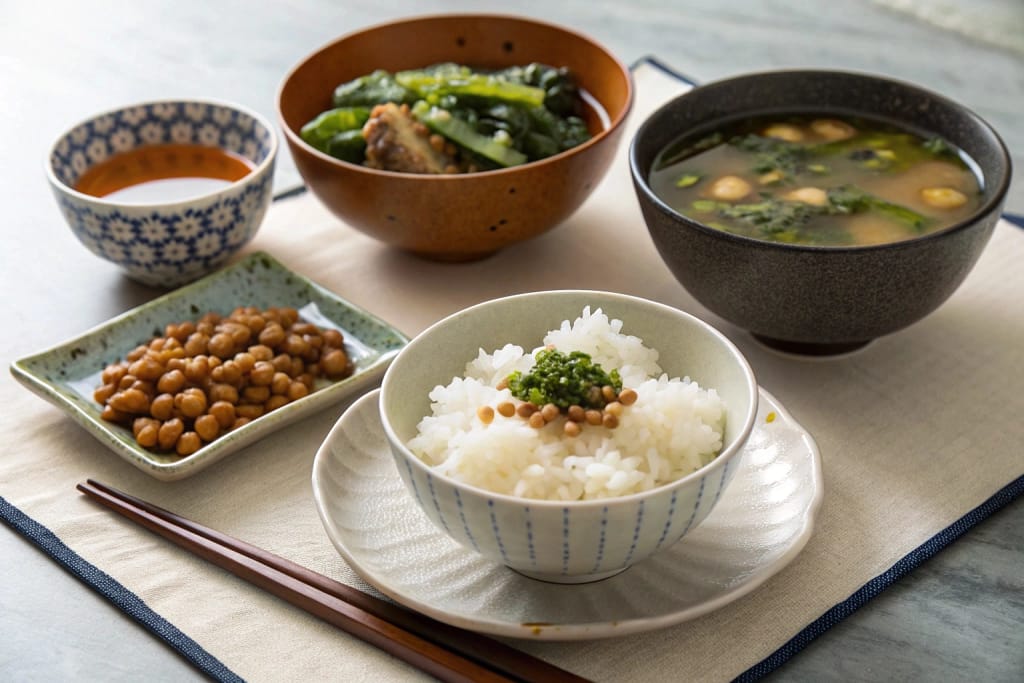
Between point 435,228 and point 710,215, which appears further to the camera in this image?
point 435,228

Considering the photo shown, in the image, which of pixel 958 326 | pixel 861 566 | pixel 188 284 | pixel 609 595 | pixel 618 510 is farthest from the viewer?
pixel 188 284

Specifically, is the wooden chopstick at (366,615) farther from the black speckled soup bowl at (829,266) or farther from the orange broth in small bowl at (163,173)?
the orange broth in small bowl at (163,173)

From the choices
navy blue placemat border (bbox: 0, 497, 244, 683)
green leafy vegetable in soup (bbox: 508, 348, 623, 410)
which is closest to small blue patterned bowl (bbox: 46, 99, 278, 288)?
navy blue placemat border (bbox: 0, 497, 244, 683)

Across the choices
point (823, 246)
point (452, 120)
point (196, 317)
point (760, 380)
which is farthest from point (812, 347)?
point (196, 317)

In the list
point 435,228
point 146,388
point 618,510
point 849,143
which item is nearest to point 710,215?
point 849,143

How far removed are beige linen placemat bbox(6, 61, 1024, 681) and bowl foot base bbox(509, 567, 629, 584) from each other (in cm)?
9

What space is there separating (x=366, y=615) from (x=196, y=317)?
37.1 inches

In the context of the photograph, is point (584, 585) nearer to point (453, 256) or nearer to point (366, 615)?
point (366, 615)

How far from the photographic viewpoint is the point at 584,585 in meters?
1.58

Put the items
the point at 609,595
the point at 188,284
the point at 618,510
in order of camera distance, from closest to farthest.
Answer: the point at 618,510
the point at 609,595
the point at 188,284

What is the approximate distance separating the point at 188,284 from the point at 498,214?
2.35 ft

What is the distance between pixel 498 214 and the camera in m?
2.26

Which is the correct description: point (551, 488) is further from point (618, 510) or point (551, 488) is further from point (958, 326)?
point (958, 326)

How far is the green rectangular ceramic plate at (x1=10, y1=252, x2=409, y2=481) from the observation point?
188 cm
